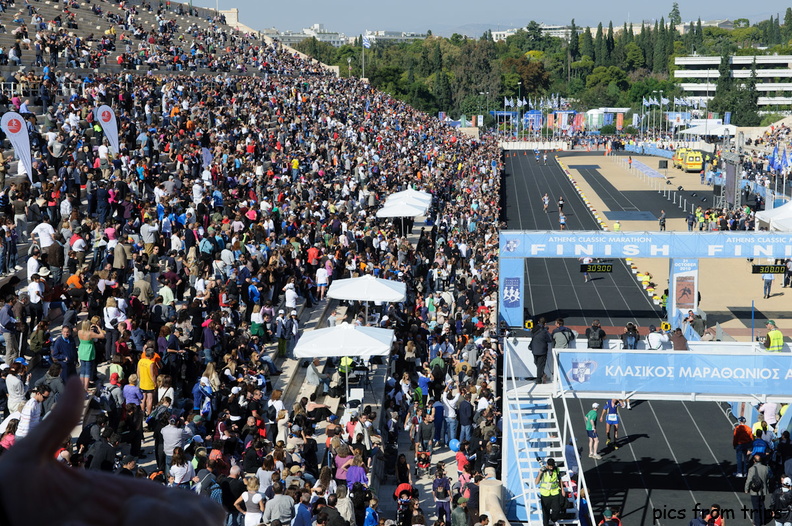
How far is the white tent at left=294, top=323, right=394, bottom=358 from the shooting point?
16625 mm

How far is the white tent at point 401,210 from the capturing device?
106 ft

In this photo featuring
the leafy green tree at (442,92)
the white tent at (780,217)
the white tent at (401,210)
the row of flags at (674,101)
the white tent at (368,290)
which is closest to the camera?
the white tent at (368,290)

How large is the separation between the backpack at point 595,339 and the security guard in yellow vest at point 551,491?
733 centimetres

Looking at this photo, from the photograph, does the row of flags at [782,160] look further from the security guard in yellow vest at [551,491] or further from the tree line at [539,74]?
the tree line at [539,74]

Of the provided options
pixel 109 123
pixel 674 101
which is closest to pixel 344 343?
pixel 109 123

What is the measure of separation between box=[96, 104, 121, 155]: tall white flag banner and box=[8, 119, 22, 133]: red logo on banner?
4.00 m

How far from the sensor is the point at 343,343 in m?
16.8

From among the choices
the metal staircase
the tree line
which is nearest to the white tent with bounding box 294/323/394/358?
the metal staircase

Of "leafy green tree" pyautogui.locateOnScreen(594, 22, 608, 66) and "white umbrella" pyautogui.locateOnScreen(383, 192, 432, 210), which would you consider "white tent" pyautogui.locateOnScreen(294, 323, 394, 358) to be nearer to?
"white umbrella" pyautogui.locateOnScreen(383, 192, 432, 210)

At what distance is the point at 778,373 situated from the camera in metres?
16.4

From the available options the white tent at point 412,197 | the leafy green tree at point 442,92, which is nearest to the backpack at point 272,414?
the white tent at point 412,197

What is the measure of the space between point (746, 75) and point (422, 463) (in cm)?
16990

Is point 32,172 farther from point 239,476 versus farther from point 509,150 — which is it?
point 509,150

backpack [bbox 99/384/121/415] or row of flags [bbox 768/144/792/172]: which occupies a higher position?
row of flags [bbox 768/144/792/172]
